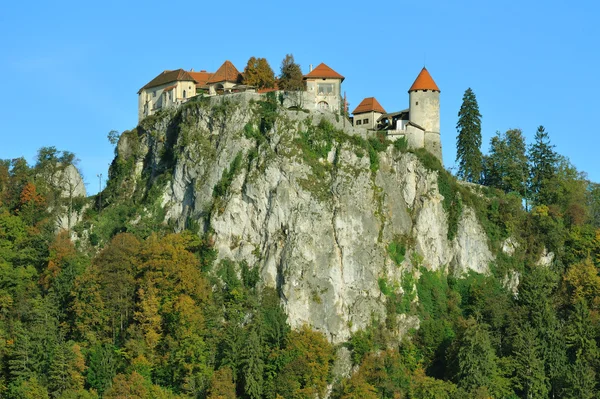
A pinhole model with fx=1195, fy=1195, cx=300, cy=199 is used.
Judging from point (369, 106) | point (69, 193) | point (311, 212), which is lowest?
point (311, 212)

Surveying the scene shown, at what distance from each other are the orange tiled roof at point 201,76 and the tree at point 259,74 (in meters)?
3.90

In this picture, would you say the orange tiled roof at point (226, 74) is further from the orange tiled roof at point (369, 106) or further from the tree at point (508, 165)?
the tree at point (508, 165)

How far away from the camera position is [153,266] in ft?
268

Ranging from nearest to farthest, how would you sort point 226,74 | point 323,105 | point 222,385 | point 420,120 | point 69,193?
1. point 222,385
2. point 323,105
3. point 420,120
4. point 226,74
5. point 69,193

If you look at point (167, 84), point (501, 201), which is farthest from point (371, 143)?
point (167, 84)

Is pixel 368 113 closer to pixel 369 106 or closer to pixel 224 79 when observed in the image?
pixel 369 106

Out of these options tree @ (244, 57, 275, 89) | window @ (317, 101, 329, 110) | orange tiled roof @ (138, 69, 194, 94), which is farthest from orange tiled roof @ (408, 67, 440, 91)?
orange tiled roof @ (138, 69, 194, 94)

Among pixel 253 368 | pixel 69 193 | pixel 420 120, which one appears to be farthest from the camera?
pixel 69 193

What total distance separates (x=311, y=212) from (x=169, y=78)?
20.0 m

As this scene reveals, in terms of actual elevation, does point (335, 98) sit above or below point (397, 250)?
above

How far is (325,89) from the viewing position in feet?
300

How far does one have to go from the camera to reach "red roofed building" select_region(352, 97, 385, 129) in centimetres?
9375

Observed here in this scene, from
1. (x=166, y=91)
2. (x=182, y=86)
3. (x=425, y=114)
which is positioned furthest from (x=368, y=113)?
(x=166, y=91)

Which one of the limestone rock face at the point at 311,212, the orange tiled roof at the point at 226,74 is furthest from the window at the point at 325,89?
the orange tiled roof at the point at 226,74
